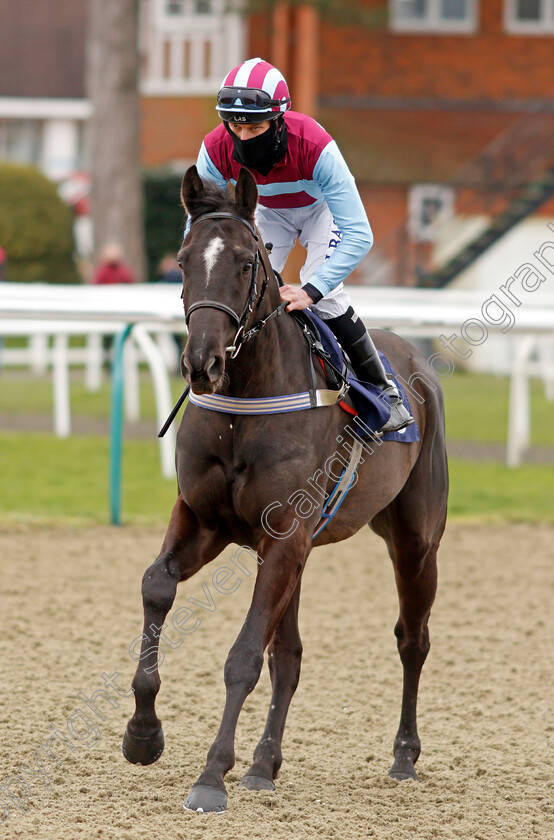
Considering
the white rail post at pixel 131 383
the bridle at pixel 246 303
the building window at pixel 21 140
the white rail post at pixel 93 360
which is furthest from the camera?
the building window at pixel 21 140

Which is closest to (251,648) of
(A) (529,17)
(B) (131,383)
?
(B) (131,383)

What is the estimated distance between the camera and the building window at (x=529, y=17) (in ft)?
74.5

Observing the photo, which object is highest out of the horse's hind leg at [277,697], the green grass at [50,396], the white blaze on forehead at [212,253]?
the white blaze on forehead at [212,253]

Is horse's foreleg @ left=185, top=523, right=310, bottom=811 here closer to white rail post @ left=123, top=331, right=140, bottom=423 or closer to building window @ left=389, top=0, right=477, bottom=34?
white rail post @ left=123, top=331, right=140, bottom=423

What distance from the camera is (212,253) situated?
3.59 metres

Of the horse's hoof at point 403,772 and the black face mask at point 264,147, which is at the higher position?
the black face mask at point 264,147

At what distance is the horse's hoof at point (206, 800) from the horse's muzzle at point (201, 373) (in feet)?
4.06

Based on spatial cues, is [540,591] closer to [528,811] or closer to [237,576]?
[237,576]

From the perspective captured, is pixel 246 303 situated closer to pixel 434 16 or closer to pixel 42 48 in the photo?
pixel 434 16

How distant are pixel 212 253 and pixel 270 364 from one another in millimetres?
536

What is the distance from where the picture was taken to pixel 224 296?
356 centimetres

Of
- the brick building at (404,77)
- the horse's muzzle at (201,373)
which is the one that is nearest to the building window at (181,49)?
the brick building at (404,77)

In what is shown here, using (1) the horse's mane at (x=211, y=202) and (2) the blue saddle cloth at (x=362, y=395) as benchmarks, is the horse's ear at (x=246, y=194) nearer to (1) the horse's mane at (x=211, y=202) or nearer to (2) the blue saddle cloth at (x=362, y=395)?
(1) the horse's mane at (x=211, y=202)

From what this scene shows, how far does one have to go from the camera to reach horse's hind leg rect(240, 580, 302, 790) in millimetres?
4066
